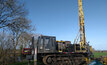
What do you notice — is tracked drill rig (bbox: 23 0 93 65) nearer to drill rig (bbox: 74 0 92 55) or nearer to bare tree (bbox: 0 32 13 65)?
drill rig (bbox: 74 0 92 55)

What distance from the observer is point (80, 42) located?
14234 millimetres

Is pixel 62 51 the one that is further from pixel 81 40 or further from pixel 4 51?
pixel 4 51

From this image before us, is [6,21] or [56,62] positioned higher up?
[6,21]

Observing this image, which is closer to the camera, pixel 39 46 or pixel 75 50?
pixel 39 46

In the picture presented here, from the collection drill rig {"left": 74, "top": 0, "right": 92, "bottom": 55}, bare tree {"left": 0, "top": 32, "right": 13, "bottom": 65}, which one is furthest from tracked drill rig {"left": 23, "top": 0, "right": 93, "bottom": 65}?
bare tree {"left": 0, "top": 32, "right": 13, "bottom": 65}

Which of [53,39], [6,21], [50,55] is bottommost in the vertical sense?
[50,55]

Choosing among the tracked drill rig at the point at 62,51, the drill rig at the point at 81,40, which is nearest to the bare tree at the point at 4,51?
the tracked drill rig at the point at 62,51

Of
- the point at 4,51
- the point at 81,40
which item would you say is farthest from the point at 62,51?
the point at 4,51

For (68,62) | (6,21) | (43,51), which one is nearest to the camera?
(43,51)

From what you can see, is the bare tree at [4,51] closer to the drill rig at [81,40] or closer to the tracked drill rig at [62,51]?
the tracked drill rig at [62,51]

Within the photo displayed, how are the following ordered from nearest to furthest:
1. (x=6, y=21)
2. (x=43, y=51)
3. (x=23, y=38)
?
(x=43, y=51), (x=6, y=21), (x=23, y=38)

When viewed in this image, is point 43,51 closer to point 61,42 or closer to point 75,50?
point 61,42

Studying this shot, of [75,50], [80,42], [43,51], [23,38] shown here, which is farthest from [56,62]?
[23,38]

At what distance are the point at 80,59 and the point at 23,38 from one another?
21.6 m
